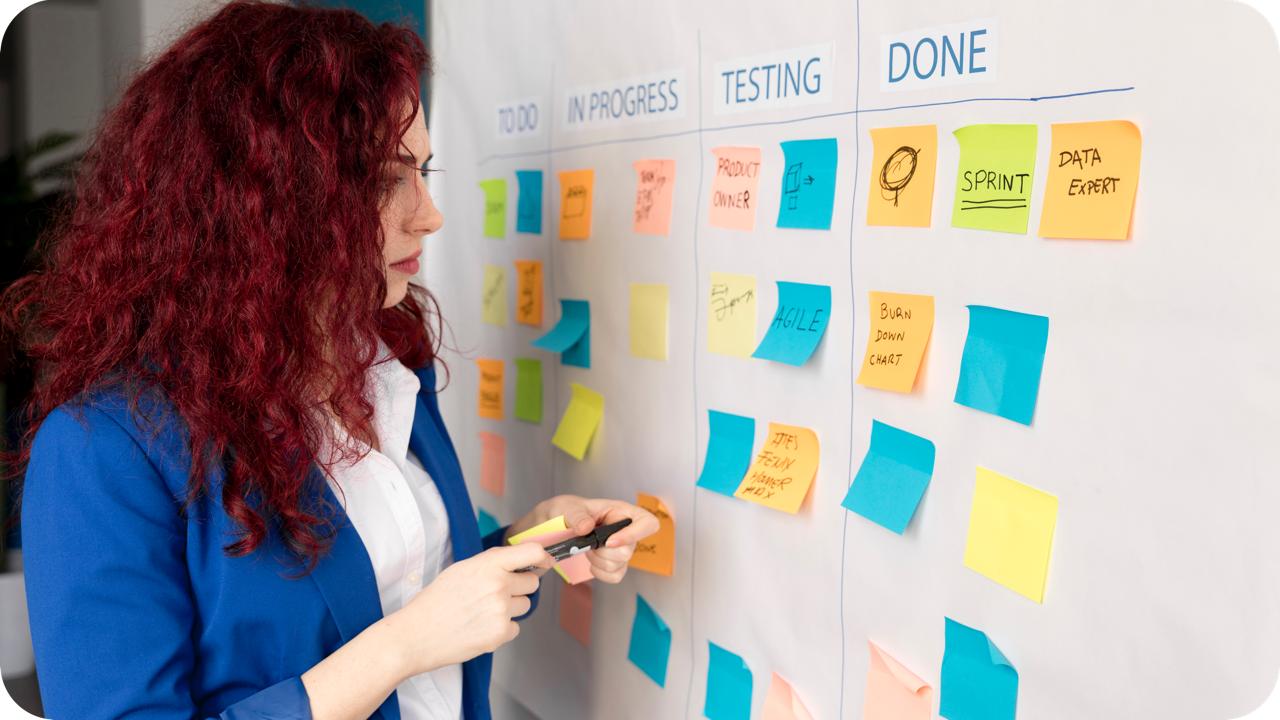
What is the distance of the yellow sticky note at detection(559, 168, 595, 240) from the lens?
4.18 ft

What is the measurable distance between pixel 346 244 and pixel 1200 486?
27.9 inches

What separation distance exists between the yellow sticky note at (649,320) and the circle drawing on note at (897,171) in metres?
0.35

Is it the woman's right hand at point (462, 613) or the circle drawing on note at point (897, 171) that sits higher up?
the circle drawing on note at point (897, 171)

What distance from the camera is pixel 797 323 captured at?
3.14 feet

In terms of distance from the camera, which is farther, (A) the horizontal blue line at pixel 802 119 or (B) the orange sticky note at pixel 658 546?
(B) the orange sticky note at pixel 658 546

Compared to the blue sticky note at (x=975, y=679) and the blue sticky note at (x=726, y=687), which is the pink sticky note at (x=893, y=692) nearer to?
the blue sticky note at (x=975, y=679)

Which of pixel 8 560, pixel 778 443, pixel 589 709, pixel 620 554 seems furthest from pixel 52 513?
pixel 8 560

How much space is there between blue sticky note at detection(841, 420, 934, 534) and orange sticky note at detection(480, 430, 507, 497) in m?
0.74

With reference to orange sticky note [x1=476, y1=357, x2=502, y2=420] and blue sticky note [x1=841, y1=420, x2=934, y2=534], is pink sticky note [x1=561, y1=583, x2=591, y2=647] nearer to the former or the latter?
orange sticky note [x1=476, y1=357, x2=502, y2=420]

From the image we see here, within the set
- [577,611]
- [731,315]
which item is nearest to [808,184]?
[731,315]

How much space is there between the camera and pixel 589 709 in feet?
4.46

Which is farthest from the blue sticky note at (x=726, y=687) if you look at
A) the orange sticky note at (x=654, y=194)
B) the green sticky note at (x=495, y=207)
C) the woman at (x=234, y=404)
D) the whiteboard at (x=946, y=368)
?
the green sticky note at (x=495, y=207)

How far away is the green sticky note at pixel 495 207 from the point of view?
1477 mm

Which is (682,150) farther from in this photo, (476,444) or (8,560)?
(8,560)
